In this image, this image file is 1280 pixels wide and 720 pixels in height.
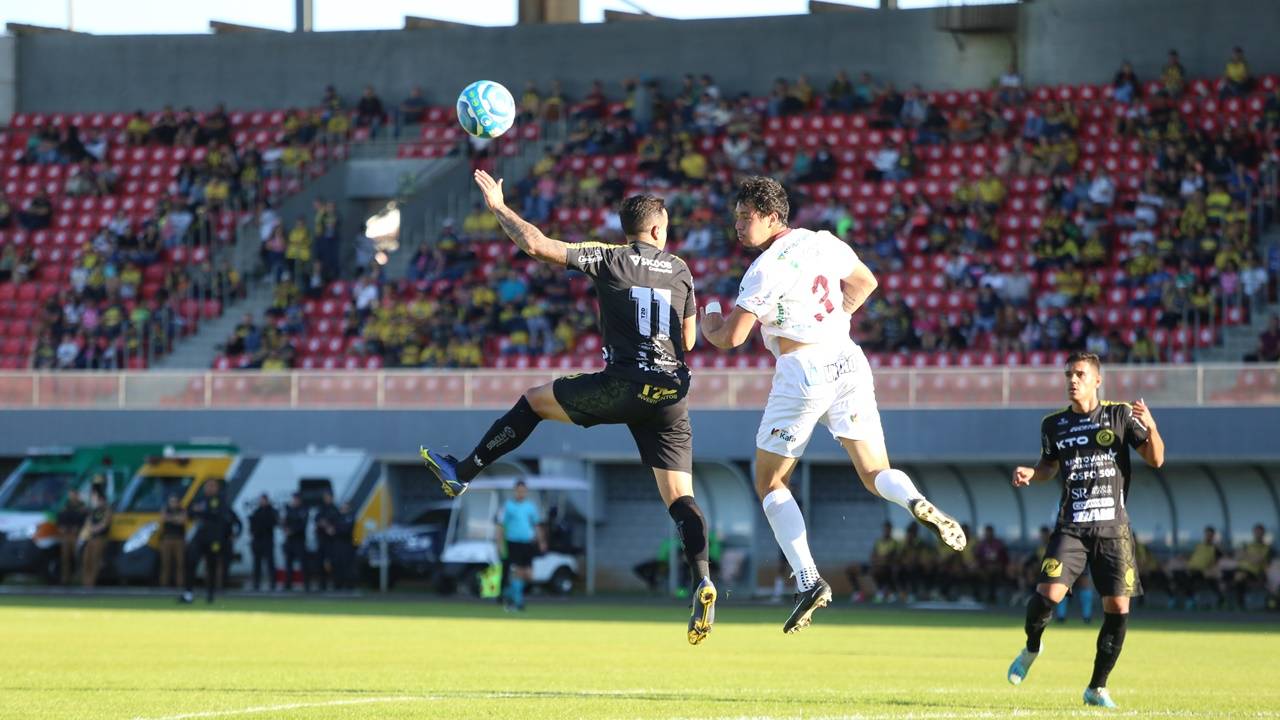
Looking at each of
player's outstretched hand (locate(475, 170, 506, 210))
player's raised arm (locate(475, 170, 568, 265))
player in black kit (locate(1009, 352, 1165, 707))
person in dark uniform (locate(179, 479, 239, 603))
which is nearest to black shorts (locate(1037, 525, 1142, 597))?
player in black kit (locate(1009, 352, 1165, 707))

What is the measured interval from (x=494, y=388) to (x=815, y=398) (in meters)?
19.9

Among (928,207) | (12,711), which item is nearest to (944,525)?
(12,711)

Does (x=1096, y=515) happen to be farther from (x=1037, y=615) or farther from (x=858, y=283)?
(x=858, y=283)

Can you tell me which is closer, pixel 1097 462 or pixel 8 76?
pixel 1097 462

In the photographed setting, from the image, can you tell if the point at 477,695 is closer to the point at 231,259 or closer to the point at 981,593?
the point at 981,593

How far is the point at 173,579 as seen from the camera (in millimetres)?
30797

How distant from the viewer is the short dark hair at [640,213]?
10289 millimetres

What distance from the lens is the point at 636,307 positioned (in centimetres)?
1020

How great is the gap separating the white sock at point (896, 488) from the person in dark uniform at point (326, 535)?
20.1 meters

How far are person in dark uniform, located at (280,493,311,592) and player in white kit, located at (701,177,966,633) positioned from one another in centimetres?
1984

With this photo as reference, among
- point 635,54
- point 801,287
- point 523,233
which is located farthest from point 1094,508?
point 635,54

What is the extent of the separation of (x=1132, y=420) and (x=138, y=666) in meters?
7.51

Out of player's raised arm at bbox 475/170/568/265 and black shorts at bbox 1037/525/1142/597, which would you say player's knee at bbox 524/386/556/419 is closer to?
player's raised arm at bbox 475/170/568/265

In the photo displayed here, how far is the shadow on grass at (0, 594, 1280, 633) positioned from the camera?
23141 millimetres
